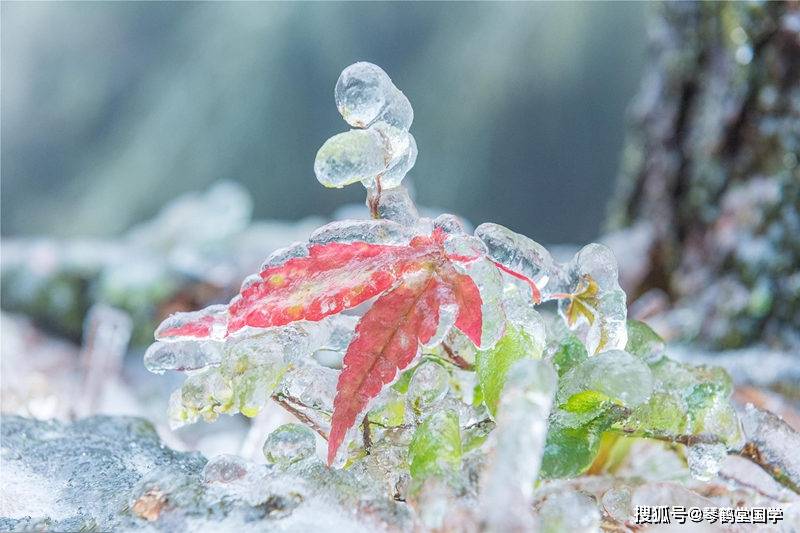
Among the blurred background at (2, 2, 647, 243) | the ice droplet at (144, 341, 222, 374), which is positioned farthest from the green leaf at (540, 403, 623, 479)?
the blurred background at (2, 2, 647, 243)

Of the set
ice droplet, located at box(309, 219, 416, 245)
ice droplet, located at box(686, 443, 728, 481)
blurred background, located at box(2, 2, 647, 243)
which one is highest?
blurred background, located at box(2, 2, 647, 243)

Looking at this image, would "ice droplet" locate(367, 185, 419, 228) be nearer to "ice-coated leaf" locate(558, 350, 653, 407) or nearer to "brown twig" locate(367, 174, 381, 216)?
"brown twig" locate(367, 174, 381, 216)

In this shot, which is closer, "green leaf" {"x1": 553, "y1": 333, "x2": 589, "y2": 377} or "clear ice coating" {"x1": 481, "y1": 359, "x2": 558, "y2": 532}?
"clear ice coating" {"x1": 481, "y1": 359, "x2": 558, "y2": 532}

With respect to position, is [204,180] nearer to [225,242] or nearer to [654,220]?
[225,242]

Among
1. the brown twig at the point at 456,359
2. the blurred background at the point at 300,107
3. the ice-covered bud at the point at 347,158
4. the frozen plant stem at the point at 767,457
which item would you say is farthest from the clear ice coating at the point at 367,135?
the blurred background at the point at 300,107

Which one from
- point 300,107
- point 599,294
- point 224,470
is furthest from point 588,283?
point 300,107

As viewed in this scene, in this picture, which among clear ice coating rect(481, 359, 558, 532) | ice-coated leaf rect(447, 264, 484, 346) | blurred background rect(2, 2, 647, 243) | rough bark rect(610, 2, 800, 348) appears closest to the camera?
clear ice coating rect(481, 359, 558, 532)

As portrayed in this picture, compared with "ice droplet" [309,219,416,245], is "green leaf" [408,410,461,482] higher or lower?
lower

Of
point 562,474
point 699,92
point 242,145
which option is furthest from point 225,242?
point 242,145
